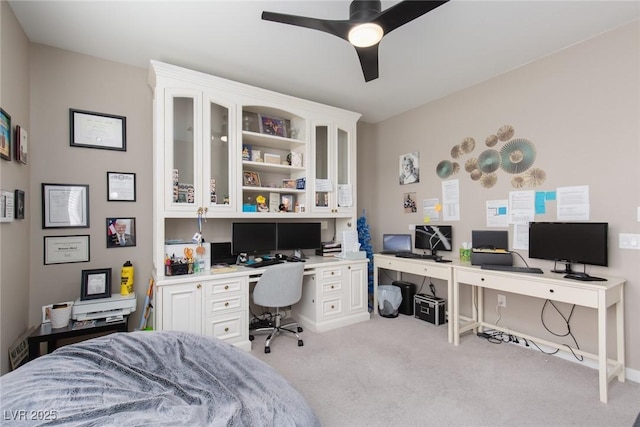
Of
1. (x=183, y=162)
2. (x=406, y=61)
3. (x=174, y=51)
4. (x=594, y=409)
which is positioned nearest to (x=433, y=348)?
(x=594, y=409)

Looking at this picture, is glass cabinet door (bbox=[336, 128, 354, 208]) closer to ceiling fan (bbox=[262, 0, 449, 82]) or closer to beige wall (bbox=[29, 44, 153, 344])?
ceiling fan (bbox=[262, 0, 449, 82])

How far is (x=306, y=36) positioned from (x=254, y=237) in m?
2.02

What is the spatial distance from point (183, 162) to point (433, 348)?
2933 millimetres

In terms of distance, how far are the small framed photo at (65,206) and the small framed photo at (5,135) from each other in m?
0.59

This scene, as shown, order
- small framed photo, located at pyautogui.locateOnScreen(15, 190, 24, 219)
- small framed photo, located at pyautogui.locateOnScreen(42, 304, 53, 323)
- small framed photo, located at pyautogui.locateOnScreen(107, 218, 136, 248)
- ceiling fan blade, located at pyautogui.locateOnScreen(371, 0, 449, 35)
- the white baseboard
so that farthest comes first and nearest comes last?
small framed photo, located at pyautogui.locateOnScreen(107, 218, 136, 248) < small framed photo, located at pyautogui.locateOnScreen(42, 304, 53, 323) < the white baseboard < small framed photo, located at pyautogui.locateOnScreen(15, 190, 24, 219) < ceiling fan blade, located at pyautogui.locateOnScreen(371, 0, 449, 35)

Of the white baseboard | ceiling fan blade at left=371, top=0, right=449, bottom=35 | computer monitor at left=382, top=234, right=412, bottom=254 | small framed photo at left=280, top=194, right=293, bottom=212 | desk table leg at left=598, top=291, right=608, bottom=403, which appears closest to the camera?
ceiling fan blade at left=371, top=0, right=449, bottom=35

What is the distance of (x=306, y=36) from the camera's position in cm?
241

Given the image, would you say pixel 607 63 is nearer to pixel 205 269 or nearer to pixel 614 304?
pixel 614 304

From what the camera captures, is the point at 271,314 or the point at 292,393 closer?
the point at 292,393

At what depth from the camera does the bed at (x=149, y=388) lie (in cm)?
102

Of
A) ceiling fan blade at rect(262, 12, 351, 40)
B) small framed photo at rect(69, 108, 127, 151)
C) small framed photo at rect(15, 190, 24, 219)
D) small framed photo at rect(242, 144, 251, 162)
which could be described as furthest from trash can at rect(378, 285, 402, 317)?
small framed photo at rect(15, 190, 24, 219)

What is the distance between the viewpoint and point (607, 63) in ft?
7.91

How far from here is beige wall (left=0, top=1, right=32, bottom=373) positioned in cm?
196

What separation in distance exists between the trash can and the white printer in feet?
8.83
